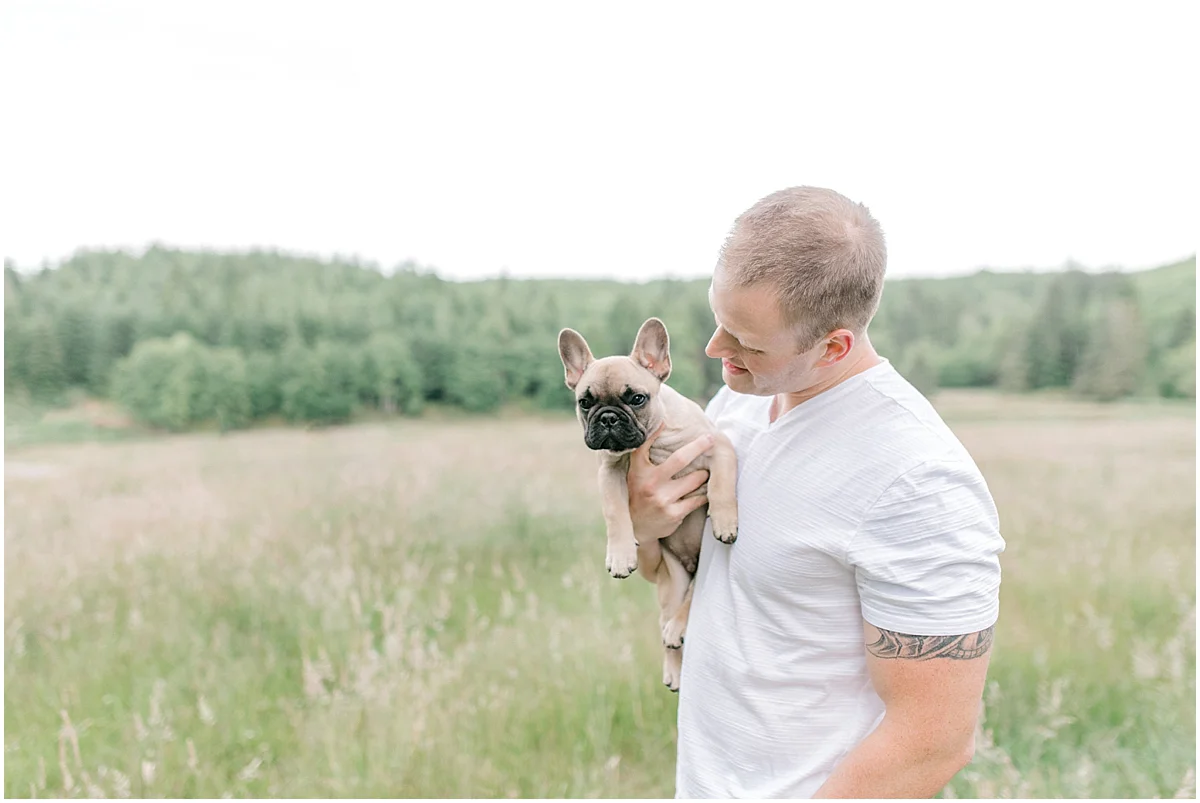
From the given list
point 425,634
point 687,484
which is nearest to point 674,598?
point 687,484

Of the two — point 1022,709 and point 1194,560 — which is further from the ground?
point 1194,560

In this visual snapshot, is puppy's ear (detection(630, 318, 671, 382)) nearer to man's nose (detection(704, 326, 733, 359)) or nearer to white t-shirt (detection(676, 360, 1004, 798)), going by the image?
white t-shirt (detection(676, 360, 1004, 798))

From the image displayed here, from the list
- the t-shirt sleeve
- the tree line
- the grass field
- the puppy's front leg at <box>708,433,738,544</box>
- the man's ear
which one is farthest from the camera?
the tree line

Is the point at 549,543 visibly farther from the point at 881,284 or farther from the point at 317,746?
the point at 881,284

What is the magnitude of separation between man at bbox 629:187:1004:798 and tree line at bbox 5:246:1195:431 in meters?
4.33

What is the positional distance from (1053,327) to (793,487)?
6.36 metres

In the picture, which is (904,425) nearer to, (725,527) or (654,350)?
(725,527)

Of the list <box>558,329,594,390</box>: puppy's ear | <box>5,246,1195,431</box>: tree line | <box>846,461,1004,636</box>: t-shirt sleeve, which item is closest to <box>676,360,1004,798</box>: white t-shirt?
<box>846,461,1004,636</box>: t-shirt sleeve

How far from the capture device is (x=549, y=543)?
15.2 ft

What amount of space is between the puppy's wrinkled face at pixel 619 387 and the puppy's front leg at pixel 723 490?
200 mm

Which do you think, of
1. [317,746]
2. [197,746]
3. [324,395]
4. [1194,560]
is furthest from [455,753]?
[1194,560]

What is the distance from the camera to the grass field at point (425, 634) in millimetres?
3166

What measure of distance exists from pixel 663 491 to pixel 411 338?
5119 mm

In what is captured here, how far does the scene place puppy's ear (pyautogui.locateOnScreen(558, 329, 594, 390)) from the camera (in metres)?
1.92
